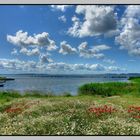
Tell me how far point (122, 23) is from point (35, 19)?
1.15 m

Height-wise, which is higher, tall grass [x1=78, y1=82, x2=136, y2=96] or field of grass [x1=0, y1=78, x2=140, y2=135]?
tall grass [x1=78, y1=82, x2=136, y2=96]

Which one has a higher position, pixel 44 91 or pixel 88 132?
pixel 44 91

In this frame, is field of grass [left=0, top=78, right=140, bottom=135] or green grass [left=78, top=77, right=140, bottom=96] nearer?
field of grass [left=0, top=78, right=140, bottom=135]

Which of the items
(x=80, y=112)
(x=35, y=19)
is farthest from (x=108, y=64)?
(x=35, y=19)

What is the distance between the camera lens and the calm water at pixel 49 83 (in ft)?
17.9

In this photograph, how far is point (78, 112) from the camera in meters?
5.36

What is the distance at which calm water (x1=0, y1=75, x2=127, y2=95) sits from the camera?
547 centimetres

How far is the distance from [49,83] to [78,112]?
559 millimetres

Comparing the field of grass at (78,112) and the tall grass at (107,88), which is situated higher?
the tall grass at (107,88)

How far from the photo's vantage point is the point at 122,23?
545cm

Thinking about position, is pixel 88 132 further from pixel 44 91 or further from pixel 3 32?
pixel 3 32

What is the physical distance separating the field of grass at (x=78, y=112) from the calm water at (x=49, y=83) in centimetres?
7

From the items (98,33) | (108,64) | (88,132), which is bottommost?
(88,132)

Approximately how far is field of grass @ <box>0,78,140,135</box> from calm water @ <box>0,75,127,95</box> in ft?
0.24
